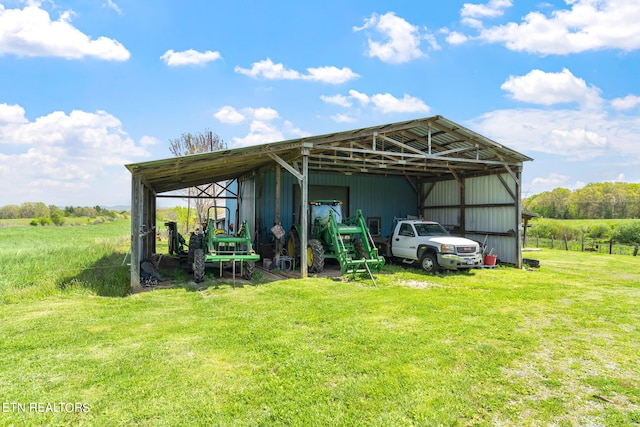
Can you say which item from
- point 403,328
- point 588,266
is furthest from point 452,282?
point 588,266

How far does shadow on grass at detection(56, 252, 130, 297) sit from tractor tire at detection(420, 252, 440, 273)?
775cm

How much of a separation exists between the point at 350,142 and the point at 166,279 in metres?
6.19

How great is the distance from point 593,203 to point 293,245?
41.6 m

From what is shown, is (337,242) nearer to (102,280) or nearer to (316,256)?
(316,256)

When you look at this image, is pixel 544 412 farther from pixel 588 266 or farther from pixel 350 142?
pixel 588 266

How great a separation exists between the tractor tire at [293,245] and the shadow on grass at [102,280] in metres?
4.59

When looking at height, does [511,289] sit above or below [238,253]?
below

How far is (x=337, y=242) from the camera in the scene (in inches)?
393

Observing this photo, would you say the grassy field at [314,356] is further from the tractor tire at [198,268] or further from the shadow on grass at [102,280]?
the tractor tire at [198,268]

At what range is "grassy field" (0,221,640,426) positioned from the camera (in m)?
3.22

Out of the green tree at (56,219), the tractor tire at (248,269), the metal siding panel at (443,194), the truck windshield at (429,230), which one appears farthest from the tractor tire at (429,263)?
the green tree at (56,219)

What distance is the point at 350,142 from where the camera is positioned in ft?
35.9

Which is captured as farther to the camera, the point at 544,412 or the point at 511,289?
the point at 511,289

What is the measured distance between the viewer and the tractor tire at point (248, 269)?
30.7 ft
